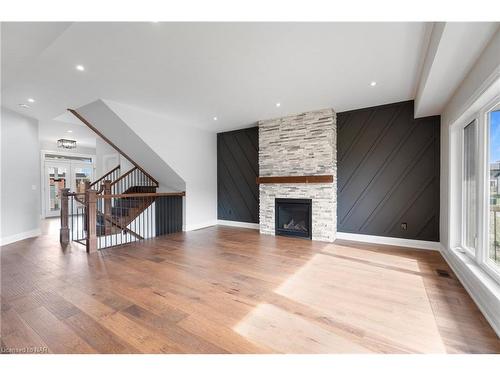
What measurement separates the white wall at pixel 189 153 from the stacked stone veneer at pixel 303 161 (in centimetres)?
173

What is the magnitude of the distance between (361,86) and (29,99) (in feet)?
18.4

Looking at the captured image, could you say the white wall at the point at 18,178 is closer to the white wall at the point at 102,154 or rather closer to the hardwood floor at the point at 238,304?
the hardwood floor at the point at 238,304

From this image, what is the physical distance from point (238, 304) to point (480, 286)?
228 centimetres

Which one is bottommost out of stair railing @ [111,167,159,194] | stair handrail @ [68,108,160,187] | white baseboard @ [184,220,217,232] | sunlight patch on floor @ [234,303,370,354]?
sunlight patch on floor @ [234,303,370,354]

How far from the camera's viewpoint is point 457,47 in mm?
1979

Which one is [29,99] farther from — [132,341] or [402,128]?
[402,128]

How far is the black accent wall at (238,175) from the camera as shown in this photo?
19.8 feet

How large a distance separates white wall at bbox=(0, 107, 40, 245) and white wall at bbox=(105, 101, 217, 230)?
7.96ft

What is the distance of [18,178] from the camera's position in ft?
15.6

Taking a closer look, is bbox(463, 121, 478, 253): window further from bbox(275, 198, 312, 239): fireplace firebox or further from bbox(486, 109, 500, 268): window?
bbox(275, 198, 312, 239): fireplace firebox

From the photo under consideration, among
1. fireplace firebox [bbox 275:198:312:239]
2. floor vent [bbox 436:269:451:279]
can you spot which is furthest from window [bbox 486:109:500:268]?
fireplace firebox [bbox 275:198:312:239]

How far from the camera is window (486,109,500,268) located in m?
2.27

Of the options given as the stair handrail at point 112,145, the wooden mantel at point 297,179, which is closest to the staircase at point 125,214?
the stair handrail at point 112,145
